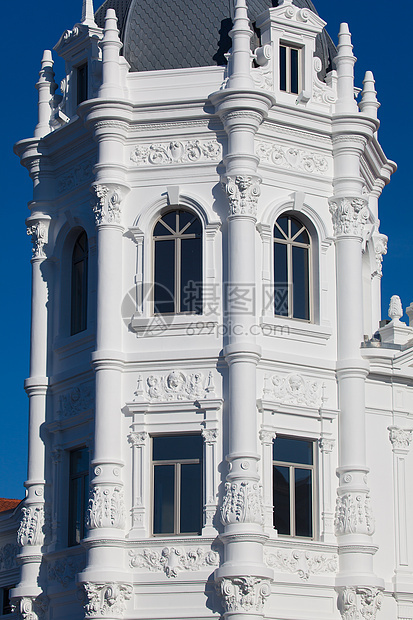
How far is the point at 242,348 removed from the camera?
31.1 metres

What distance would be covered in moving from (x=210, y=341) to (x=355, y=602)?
7005mm

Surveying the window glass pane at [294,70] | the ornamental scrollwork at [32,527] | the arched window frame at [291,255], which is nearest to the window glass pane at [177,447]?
the ornamental scrollwork at [32,527]

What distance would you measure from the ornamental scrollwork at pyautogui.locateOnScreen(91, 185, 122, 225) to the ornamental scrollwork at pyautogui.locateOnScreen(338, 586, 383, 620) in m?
10.5

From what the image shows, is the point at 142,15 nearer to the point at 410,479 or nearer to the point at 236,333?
the point at 236,333

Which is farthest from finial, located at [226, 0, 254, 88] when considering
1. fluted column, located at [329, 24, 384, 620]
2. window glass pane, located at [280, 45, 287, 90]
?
fluted column, located at [329, 24, 384, 620]

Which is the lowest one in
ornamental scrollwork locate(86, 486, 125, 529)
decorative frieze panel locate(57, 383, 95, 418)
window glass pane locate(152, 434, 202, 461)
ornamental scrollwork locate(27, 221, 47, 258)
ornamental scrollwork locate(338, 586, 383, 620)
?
ornamental scrollwork locate(338, 586, 383, 620)

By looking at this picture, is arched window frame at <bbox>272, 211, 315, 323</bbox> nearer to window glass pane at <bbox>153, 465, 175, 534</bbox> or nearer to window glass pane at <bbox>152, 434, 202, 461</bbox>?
window glass pane at <bbox>152, 434, 202, 461</bbox>

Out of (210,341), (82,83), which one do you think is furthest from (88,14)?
(210,341)

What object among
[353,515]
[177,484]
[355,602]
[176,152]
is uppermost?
[176,152]

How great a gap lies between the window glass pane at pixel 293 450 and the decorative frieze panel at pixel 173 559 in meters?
3.02

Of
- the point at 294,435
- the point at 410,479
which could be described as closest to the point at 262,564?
the point at 294,435

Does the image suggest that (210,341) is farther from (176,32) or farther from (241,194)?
(176,32)

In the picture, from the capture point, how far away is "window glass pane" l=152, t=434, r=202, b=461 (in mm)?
31500

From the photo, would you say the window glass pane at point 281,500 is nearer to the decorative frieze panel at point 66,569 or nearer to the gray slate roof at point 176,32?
the decorative frieze panel at point 66,569
